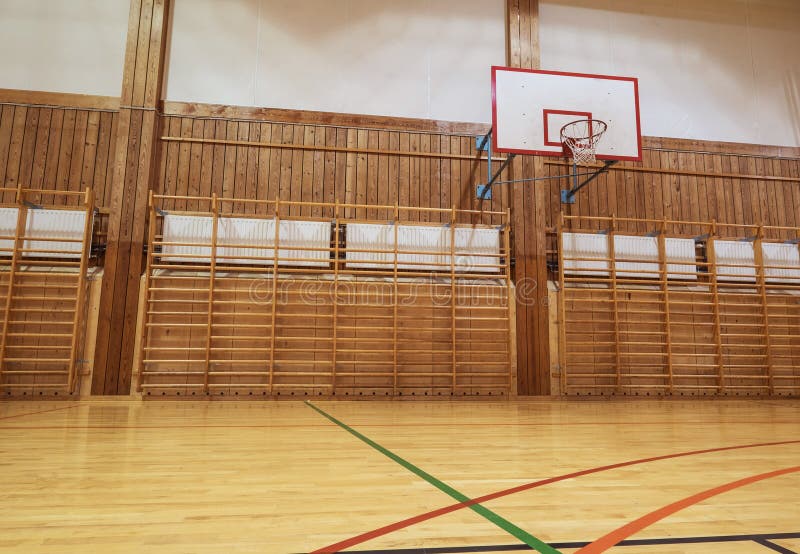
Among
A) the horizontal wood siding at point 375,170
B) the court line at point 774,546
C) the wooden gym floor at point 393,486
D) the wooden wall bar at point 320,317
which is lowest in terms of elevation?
the wooden gym floor at point 393,486

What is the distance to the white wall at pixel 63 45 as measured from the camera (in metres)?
7.38

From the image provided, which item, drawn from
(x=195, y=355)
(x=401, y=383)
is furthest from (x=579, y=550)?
(x=195, y=355)

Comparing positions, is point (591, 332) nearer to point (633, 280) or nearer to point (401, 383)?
point (633, 280)

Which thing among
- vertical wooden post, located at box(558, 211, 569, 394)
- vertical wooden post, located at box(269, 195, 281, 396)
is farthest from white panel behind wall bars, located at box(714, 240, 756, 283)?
vertical wooden post, located at box(269, 195, 281, 396)

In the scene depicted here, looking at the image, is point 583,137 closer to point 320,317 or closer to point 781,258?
point 781,258

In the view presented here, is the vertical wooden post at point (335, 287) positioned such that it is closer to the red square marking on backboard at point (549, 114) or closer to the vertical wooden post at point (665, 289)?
the red square marking on backboard at point (549, 114)

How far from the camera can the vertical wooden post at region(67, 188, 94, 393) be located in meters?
6.59

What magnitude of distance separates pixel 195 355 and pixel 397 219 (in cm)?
332

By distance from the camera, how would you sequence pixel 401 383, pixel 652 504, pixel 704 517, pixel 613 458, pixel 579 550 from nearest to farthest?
1. pixel 579 550
2. pixel 704 517
3. pixel 652 504
4. pixel 613 458
5. pixel 401 383

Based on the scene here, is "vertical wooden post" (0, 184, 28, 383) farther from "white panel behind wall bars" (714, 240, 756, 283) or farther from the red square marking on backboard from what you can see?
"white panel behind wall bars" (714, 240, 756, 283)

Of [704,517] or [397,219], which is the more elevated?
[397,219]

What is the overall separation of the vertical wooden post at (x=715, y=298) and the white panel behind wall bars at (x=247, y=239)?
5.85 m

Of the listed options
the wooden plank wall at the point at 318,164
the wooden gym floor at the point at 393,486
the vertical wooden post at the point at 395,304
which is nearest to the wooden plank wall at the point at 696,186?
the wooden plank wall at the point at 318,164

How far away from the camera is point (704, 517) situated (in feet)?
5.66
